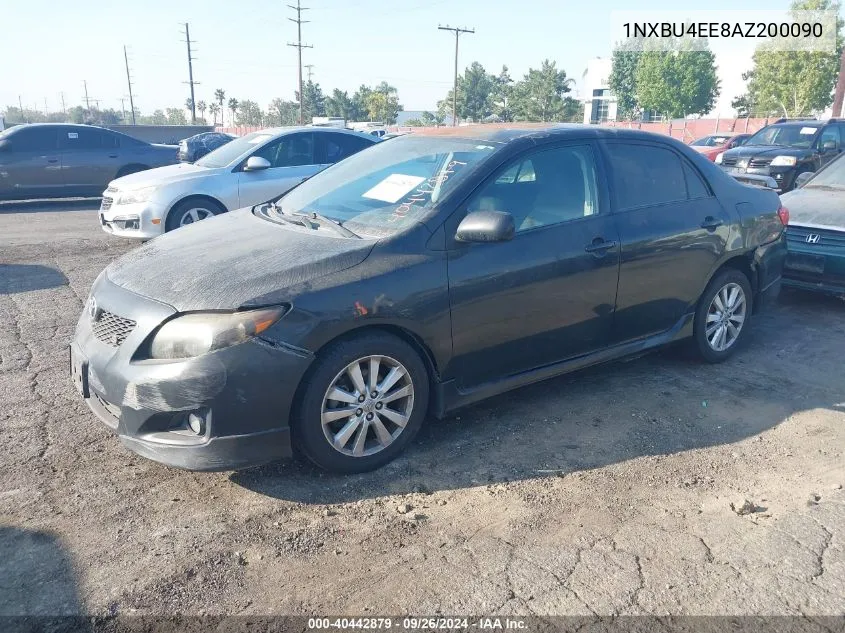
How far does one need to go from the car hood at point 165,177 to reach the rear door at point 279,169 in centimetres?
44

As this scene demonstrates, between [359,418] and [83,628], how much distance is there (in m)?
1.43

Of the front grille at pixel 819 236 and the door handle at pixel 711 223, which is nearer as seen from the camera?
the door handle at pixel 711 223

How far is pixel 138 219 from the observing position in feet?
27.7

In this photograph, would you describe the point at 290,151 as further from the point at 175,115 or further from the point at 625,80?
the point at 175,115

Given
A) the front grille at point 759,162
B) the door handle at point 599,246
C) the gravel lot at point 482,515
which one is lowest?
the gravel lot at point 482,515

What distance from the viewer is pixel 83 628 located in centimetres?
240

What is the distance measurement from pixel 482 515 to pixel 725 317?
2.90m

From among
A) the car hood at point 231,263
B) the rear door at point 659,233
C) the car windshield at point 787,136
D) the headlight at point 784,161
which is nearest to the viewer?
the car hood at point 231,263

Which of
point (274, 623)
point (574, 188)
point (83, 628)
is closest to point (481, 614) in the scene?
point (274, 623)

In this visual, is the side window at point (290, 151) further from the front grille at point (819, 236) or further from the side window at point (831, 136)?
the side window at point (831, 136)

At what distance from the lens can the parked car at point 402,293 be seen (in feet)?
10.1

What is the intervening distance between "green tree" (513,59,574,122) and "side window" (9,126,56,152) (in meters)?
69.5

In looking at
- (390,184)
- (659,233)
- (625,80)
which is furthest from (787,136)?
(625,80)

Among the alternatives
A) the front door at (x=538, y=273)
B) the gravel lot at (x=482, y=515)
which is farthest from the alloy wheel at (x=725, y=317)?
the front door at (x=538, y=273)
